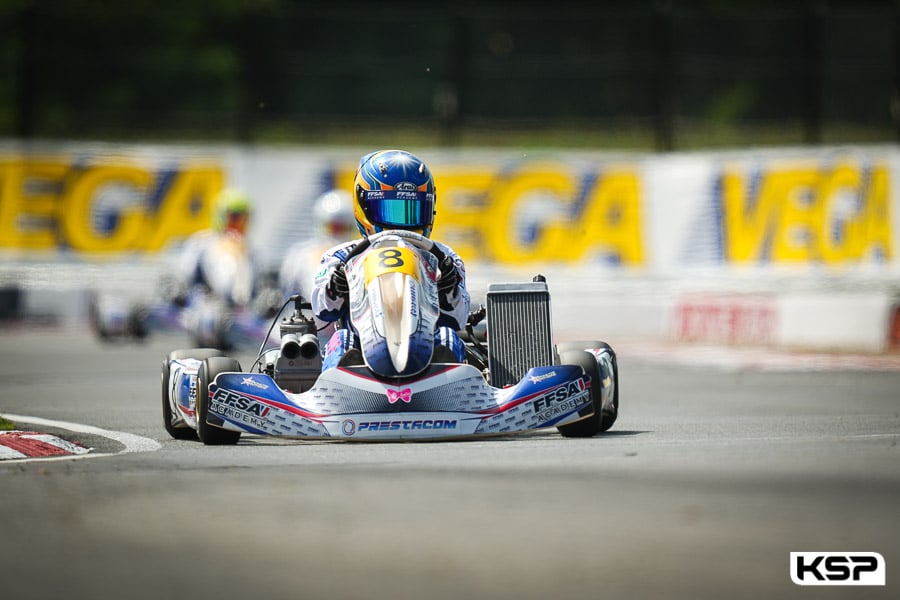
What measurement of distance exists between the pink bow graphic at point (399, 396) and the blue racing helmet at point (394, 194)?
119 cm

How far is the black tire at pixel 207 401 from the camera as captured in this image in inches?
305

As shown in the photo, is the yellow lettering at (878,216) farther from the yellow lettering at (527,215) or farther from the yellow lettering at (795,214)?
the yellow lettering at (527,215)

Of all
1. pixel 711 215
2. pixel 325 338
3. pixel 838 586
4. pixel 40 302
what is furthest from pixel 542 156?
pixel 838 586

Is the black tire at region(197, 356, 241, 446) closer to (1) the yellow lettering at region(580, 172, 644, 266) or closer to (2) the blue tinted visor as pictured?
(2) the blue tinted visor

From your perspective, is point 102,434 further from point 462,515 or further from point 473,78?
point 473,78

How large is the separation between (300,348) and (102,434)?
42.5 inches

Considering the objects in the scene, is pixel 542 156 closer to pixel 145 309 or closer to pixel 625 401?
pixel 145 309

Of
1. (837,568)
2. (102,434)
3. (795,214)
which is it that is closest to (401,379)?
(102,434)

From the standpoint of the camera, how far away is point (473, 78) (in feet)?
69.6

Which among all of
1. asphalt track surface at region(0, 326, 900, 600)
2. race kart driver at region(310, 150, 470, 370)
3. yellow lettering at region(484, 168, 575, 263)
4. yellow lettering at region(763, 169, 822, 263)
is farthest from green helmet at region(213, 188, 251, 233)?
race kart driver at region(310, 150, 470, 370)

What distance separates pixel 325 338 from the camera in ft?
28.7

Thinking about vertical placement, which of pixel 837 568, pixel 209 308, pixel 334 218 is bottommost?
pixel 837 568

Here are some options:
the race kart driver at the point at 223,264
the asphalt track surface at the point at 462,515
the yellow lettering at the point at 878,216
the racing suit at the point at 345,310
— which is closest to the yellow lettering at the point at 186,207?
the race kart driver at the point at 223,264

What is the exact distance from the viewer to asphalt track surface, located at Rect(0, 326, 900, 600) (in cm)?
449
